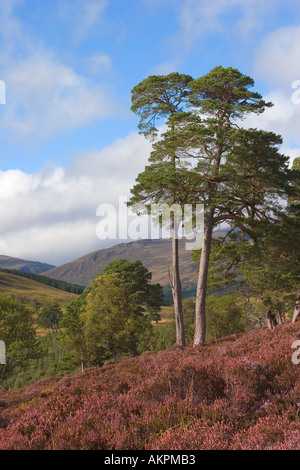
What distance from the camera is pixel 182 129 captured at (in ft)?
56.1

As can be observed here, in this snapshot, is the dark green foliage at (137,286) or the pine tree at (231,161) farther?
the dark green foliage at (137,286)

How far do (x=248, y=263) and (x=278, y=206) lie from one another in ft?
12.5

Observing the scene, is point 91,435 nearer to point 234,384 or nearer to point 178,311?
point 234,384

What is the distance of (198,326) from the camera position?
58.3 ft

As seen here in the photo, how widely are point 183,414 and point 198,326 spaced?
13420mm

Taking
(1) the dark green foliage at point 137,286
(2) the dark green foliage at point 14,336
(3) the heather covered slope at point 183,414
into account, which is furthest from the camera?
(1) the dark green foliage at point 137,286

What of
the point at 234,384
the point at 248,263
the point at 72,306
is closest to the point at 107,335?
the point at 72,306

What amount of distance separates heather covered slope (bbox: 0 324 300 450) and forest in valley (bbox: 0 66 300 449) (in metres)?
0.02

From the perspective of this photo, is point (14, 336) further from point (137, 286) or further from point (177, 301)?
point (177, 301)

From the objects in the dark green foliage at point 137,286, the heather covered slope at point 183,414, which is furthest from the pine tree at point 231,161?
the dark green foliage at point 137,286

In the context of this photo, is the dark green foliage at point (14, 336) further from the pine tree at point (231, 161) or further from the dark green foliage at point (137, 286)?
the pine tree at point (231, 161)

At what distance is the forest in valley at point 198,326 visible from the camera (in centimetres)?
457

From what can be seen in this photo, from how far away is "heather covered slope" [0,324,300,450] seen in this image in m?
3.99

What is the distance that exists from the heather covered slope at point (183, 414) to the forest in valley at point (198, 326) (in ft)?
0.07
